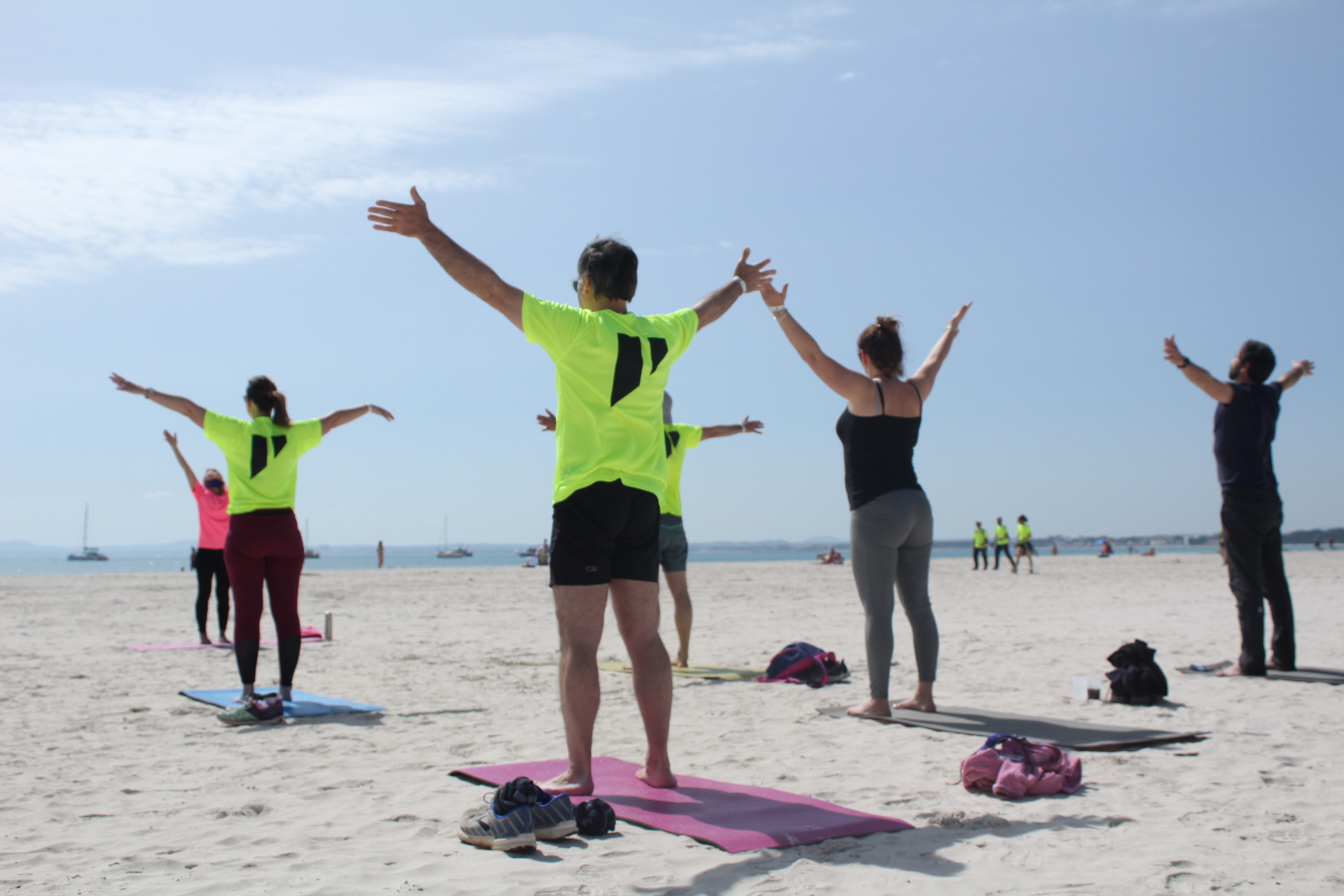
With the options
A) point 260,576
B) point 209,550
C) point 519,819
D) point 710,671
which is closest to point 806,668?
point 710,671

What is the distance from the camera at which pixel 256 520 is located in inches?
232

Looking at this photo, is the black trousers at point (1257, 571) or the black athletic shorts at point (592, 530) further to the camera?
the black trousers at point (1257, 571)

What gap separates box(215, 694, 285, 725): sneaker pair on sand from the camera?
547 cm

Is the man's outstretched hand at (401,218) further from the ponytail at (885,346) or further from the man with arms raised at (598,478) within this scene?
the ponytail at (885,346)

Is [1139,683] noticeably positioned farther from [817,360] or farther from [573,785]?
[573,785]

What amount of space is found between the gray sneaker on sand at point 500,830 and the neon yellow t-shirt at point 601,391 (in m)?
1.12

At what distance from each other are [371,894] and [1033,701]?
469 centimetres

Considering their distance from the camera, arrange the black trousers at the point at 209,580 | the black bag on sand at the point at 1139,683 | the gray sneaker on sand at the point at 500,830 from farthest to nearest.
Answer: the black trousers at the point at 209,580, the black bag on sand at the point at 1139,683, the gray sneaker on sand at the point at 500,830

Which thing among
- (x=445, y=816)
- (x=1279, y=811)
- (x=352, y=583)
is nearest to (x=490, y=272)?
(x=445, y=816)

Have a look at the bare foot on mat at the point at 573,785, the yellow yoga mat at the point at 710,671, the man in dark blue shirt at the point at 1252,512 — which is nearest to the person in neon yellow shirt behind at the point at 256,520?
the yellow yoga mat at the point at 710,671

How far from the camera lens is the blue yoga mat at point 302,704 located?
579 cm

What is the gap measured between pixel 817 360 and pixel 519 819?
2869 mm

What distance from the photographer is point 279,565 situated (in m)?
5.94

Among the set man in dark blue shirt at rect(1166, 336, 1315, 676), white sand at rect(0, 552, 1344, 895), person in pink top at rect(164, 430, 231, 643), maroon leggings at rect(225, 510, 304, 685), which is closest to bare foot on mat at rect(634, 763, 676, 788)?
white sand at rect(0, 552, 1344, 895)
